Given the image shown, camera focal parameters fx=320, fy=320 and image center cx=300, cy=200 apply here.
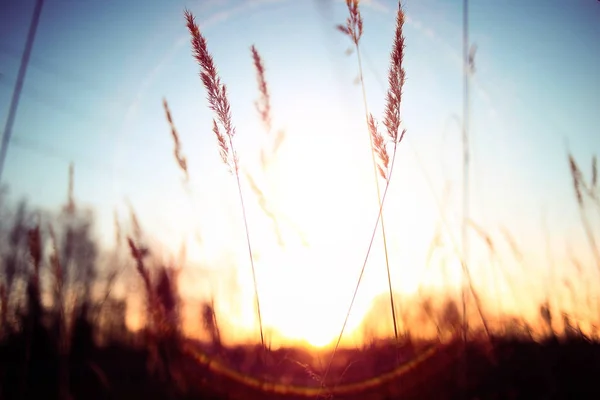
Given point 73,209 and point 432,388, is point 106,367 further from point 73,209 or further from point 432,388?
point 432,388

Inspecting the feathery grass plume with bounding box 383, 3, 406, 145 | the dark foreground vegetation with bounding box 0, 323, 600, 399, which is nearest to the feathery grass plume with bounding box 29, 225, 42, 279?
the dark foreground vegetation with bounding box 0, 323, 600, 399

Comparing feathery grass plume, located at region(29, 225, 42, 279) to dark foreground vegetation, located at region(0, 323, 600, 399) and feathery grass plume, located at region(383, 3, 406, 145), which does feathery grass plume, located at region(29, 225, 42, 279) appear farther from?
feathery grass plume, located at region(383, 3, 406, 145)

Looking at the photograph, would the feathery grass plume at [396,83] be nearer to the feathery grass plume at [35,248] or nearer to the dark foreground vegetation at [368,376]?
the dark foreground vegetation at [368,376]

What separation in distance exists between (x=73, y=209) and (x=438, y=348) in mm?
3000

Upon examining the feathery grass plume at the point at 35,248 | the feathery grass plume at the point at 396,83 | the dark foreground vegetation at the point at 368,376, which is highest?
the feathery grass plume at the point at 396,83

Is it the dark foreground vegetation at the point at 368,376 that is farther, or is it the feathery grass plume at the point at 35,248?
the feathery grass plume at the point at 35,248

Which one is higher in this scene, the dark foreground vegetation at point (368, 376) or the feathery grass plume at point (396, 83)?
the feathery grass plume at point (396, 83)

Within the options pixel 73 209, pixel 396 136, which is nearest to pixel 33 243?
pixel 73 209

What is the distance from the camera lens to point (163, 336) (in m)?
2.00

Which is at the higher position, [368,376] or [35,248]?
[35,248]

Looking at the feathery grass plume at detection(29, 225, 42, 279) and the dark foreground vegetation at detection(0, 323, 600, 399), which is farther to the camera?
the feathery grass plume at detection(29, 225, 42, 279)

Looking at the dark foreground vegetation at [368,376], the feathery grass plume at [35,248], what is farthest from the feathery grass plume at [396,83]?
the feathery grass plume at [35,248]

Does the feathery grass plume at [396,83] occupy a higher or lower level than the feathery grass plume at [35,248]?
higher

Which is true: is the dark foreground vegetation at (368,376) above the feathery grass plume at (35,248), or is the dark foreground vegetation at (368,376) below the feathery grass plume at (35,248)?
below
